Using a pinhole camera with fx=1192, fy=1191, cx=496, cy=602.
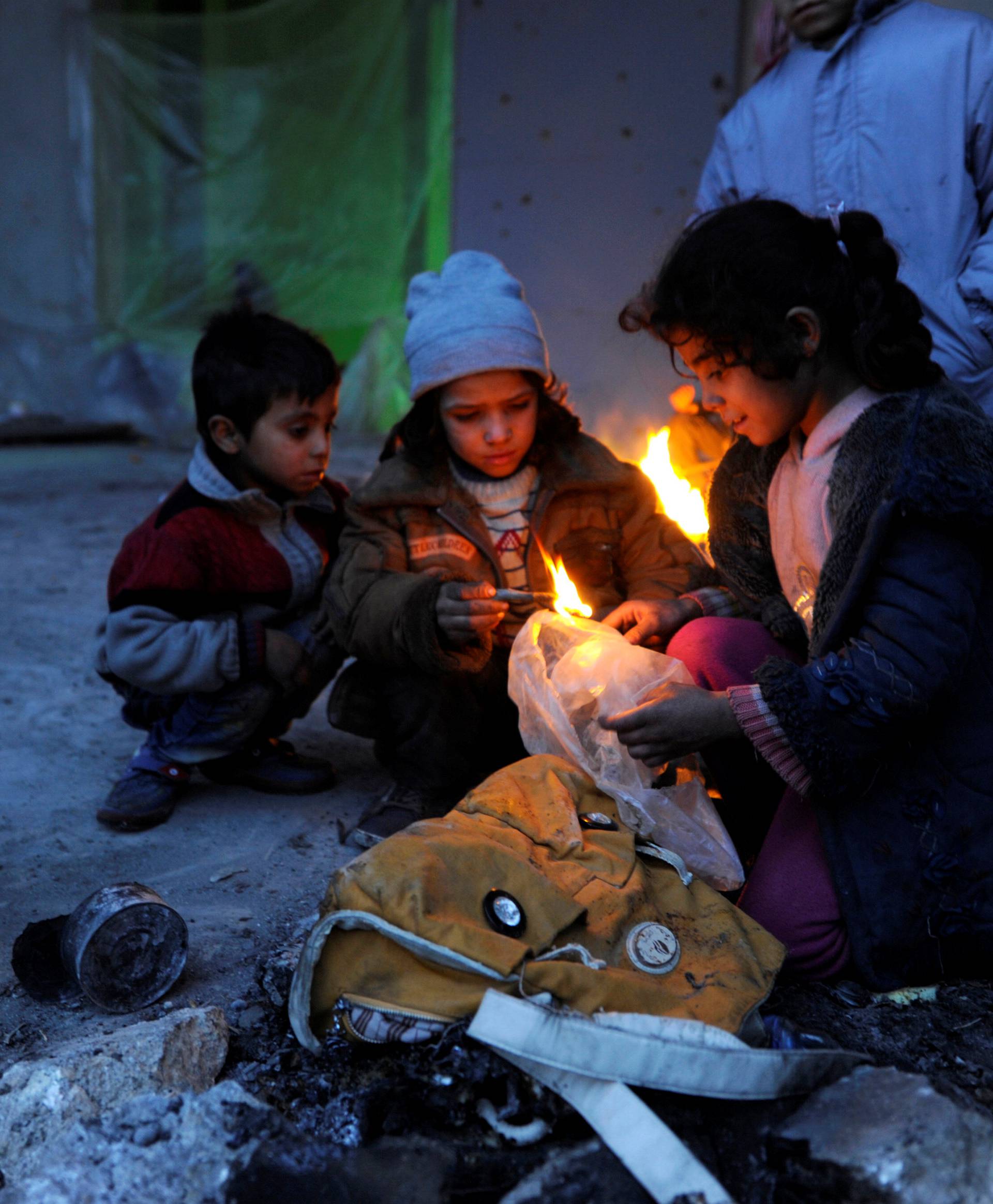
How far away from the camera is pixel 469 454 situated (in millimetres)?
2982

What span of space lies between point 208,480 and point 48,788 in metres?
0.92

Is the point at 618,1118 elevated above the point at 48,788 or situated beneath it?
elevated above

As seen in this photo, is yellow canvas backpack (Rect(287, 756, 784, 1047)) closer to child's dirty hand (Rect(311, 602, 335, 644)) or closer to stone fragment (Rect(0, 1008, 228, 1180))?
stone fragment (Rect(0, 1008, 228, 1180))

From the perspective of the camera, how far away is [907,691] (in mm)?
1982

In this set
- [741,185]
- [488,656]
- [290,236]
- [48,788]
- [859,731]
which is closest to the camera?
[859,731]

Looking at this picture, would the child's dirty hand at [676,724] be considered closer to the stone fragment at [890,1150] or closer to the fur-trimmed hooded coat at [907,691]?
the fur-trimmed hooded coat at [907,691]

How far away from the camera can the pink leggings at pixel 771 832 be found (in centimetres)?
216

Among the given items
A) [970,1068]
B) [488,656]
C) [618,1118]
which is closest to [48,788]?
[488,656]

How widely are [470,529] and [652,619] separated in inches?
22.4

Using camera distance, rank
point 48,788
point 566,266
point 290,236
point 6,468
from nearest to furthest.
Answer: point 48,788 → point 566,266 → point 6,468 → point 290,236

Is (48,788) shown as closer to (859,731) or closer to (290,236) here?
(859,731)

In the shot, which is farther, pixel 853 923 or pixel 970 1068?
pixel 853 923

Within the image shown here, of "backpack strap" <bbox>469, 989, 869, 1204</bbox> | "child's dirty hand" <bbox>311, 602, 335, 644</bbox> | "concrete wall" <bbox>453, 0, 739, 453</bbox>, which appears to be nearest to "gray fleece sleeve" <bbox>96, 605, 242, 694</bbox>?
"child's dirty hand" <bbox>311, 602, 335, 644</bbox>

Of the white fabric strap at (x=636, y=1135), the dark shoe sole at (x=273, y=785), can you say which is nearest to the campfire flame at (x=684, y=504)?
the dark shoe sole at (x=273, y=785)
